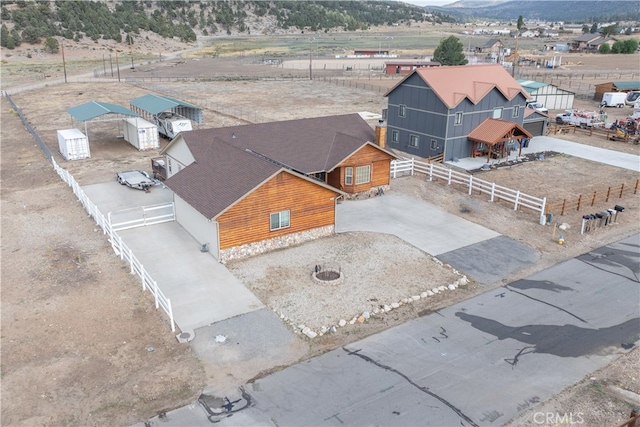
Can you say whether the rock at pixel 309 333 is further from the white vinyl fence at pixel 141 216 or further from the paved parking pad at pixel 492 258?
the white vinyl fence at pixel 141 216

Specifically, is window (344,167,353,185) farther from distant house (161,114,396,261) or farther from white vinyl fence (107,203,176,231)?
white vinyl fence (107,203,176,231)

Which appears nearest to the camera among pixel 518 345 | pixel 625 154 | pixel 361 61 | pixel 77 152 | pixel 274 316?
pixel 518 345

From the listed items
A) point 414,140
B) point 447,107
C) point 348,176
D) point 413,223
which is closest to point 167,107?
point 348,176

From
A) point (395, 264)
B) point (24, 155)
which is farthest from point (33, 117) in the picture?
point (395, 264)

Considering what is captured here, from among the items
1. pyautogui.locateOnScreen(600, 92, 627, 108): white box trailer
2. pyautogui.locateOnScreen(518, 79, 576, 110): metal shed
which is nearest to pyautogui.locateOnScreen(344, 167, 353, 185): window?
pyautogui.locateOnScreen(518, 79, 576, 110): metal shed

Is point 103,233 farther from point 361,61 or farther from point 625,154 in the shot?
point 361,61
